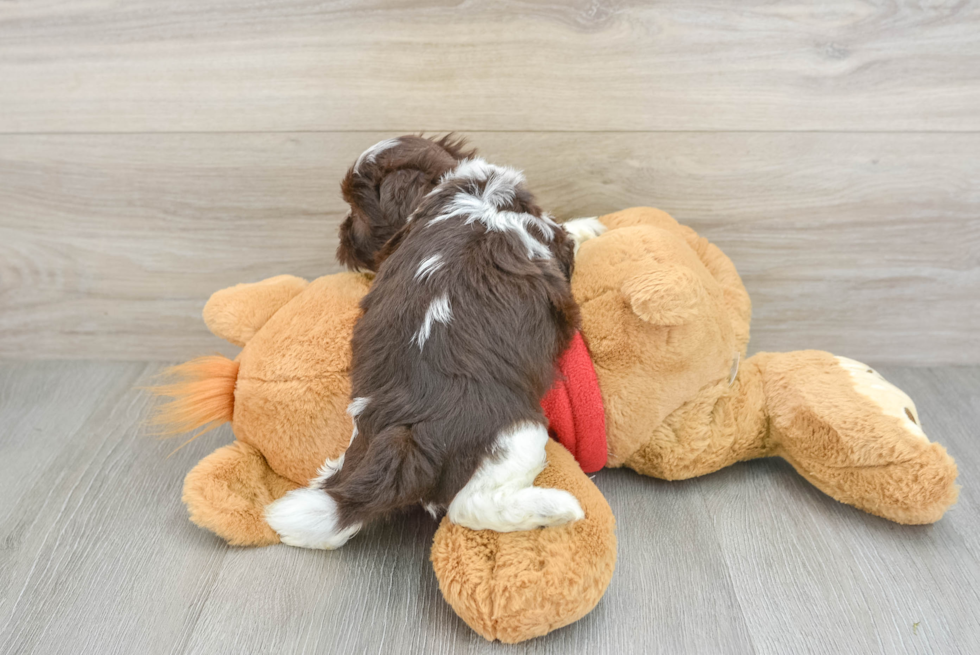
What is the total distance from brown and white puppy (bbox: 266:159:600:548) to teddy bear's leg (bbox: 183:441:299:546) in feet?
0.26

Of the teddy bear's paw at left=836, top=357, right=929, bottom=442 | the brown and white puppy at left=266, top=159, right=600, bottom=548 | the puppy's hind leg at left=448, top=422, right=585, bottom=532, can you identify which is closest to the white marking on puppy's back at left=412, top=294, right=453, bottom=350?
the brown and white puppy at left=266, top=159, right=600, bottom=548

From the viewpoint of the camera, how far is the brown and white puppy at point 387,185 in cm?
86

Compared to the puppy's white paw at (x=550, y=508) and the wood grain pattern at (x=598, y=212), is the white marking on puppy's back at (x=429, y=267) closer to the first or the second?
the puppy's white paw at (x=550, y=508)

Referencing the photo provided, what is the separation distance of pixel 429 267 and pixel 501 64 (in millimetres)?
453

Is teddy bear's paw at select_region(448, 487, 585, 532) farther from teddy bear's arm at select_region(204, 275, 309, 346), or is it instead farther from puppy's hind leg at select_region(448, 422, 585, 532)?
teddy bear's arm at select_region(204, 275, 309, 346)

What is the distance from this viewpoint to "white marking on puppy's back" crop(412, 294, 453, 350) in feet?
2.49

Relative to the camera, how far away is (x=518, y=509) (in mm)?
739

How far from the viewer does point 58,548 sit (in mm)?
936

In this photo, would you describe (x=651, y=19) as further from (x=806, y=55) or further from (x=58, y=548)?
(x=58, y=548)

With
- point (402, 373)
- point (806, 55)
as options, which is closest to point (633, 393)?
point (402, 373)

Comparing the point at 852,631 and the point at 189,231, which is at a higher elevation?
the point at 189,231

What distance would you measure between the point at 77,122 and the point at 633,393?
3.32ft

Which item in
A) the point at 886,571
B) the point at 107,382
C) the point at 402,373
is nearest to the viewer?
the point at 402,373

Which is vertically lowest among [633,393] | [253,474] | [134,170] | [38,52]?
[253,474]
